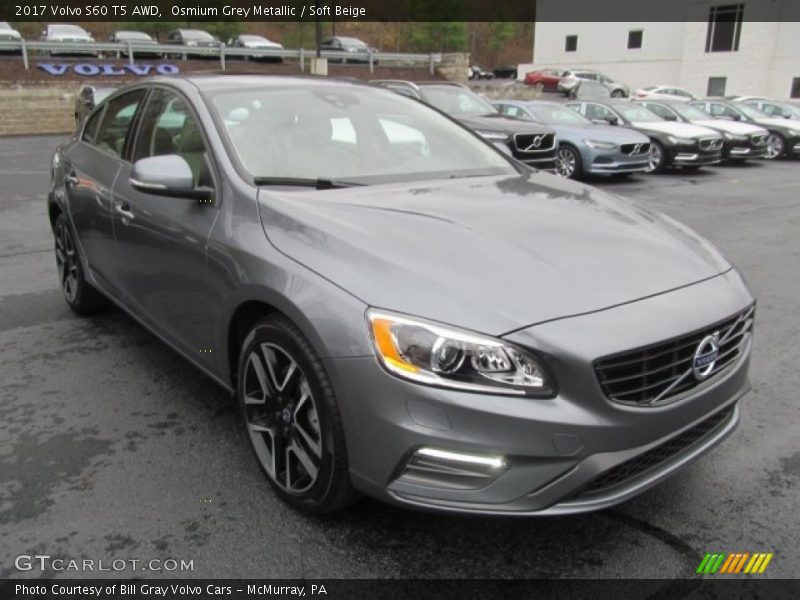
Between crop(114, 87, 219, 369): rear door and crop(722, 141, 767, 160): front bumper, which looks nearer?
crop(114, 87, 219, 369): rear door

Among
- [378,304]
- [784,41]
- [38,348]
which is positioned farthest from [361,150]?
[784,41]

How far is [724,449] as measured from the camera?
3084mm

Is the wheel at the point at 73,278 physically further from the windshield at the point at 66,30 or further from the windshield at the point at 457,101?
the windshield at the point at 66,30

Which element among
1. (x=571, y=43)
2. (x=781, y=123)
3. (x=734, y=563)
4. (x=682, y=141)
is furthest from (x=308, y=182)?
(x=571, y=43)

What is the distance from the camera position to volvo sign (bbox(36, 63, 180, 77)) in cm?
2486

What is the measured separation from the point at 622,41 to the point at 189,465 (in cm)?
5044

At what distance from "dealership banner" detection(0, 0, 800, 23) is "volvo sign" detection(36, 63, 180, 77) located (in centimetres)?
1098

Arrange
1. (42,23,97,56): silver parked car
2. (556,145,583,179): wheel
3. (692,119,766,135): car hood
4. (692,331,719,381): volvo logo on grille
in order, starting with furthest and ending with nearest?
(42,23,97,56): silver parked car < (692,119,766,135): car hood < (556,145,583,179): wheel < (692,331,719,381): volvo logo on grille

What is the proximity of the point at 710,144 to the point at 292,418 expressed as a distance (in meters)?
14.0

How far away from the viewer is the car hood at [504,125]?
11.5 m

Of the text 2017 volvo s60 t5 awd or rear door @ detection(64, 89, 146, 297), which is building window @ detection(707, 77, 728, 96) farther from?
rear door @ detection(64, 89, 146, 297)

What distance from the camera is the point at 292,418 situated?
2510 millimetres

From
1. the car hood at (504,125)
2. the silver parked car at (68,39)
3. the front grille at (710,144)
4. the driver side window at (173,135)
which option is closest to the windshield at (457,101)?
the car hood at (504,125)

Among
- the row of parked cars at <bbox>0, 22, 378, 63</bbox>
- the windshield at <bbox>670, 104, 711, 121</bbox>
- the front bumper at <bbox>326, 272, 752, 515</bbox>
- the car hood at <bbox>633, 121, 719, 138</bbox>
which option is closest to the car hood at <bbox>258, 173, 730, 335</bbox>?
the front bumper at <bbox>326, 272, 752, 515</bbox>
